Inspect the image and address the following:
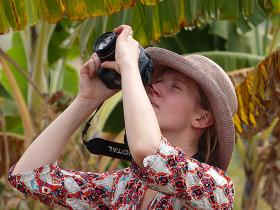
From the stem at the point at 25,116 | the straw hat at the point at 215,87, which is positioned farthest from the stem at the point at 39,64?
the straw hat at the point at 215,87

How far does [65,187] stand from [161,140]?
0.47 m

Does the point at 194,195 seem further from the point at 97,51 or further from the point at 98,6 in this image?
the point at 98,6

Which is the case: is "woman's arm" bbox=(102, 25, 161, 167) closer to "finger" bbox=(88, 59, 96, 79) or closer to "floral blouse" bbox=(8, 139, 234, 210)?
"floral blouse" bbox=(8, 139, 234, 210)

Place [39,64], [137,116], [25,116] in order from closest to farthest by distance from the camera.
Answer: [137,116] → [25,116] → [39,64]

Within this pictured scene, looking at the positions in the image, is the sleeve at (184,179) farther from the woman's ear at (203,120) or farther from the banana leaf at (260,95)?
the banana leaf at (260,95)

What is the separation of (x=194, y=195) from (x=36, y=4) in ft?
6.25

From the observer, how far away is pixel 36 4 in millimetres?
3740

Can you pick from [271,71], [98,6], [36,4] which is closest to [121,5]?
[98,6]

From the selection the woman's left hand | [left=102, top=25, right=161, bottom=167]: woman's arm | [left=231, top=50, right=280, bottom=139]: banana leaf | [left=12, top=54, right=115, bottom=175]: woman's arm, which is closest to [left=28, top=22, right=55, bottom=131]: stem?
[left=231, top=50, right=280, bottom=139]: banana leaf

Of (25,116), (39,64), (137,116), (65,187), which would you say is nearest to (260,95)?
(25,116)

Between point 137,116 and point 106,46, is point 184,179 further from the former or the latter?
point 106,46

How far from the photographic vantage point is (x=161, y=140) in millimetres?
2062

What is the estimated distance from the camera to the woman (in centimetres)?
211

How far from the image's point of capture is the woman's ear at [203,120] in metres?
2.37
